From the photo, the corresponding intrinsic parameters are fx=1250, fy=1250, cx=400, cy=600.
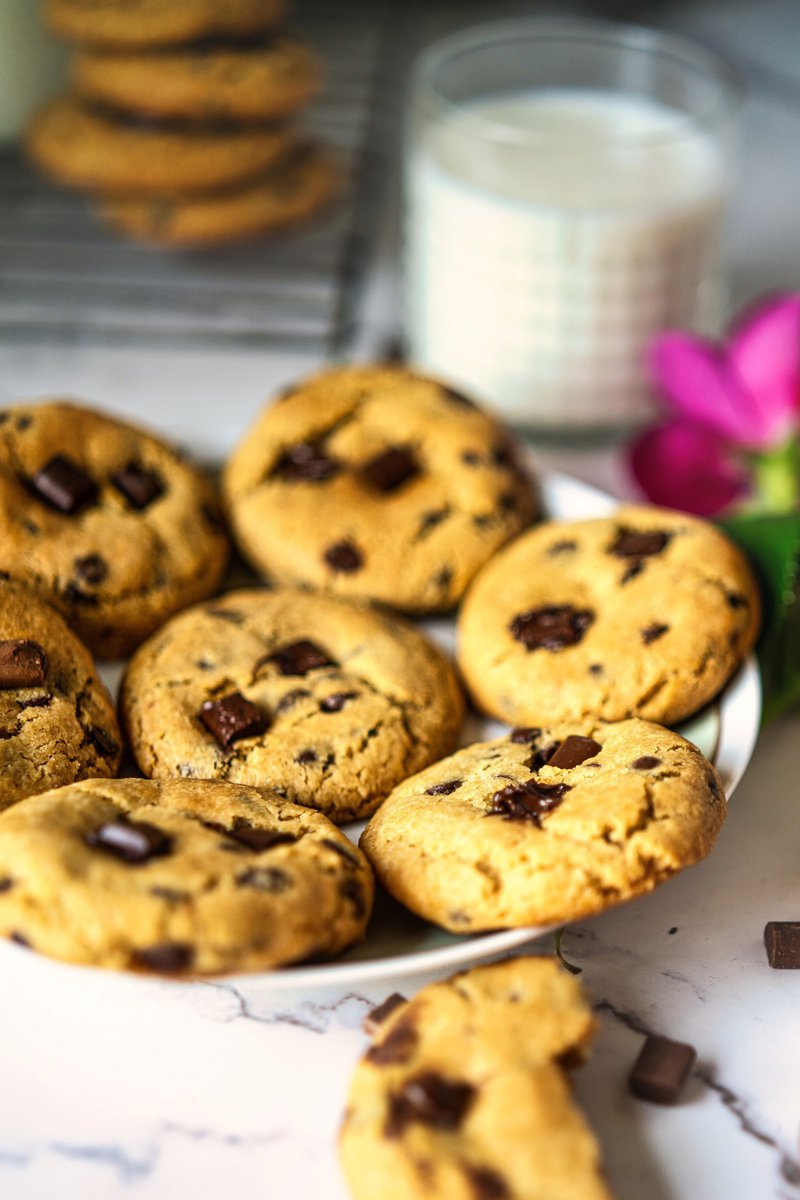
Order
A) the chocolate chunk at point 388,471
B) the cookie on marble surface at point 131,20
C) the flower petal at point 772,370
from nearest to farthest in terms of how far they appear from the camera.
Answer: the chocolate chunk at point 388,471, the flower petal at point 772,370, the cookie on marble surface at point 131,20

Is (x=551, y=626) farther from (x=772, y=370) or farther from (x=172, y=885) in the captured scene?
(x=772, y=370)

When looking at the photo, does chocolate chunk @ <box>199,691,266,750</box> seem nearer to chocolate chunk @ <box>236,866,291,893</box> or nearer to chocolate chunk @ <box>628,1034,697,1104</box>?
chocolate chunk @ <box>236,866,291,893</box>

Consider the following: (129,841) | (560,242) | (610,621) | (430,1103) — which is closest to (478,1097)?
(430,1103)

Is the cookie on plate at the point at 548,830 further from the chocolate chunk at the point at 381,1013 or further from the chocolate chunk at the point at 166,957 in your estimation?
the chocolate chunk at the point at 166,957

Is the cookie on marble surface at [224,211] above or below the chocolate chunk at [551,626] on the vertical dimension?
above

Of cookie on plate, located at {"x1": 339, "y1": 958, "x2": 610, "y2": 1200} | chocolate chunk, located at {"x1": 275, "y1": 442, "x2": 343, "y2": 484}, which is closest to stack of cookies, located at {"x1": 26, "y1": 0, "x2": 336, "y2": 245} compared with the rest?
chocolate chunk, located at {"x1": 275, "y1": 442, "x2": 343, "y2": 484}

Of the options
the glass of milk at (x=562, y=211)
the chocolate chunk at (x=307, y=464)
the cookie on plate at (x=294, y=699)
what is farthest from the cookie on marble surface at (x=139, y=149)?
the cookie on plate at (x=294, y=699)
